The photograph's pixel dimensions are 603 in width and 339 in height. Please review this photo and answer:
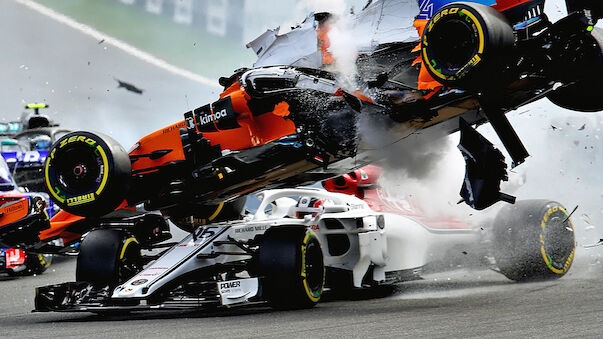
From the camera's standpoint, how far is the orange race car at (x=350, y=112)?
7344 millimetres

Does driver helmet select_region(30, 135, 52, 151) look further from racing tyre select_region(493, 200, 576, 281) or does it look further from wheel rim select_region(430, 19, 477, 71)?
wheel rim select_region(430, 19, 477, 71)

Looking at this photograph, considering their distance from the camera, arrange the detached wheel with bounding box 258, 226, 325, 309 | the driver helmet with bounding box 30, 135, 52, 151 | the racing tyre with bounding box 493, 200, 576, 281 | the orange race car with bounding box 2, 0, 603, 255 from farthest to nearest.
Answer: the driver helmet with bounding box 30, 135, 52, 151
the racing tyre with bounding box 493, 200, 576, 281
the detached wheel with bounding box 258, 226, 325, 309
the orange race car with bounding box 2, 0, 603, 255

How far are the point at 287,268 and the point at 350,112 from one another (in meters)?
1.85

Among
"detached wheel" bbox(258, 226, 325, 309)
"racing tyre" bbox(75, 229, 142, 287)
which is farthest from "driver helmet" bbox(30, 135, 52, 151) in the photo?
"detached wheel" bbox(258, 226, 325, 309)

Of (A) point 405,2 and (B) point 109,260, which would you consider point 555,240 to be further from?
(B) point 109,260

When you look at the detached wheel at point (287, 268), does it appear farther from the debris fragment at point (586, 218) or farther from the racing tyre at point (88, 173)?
the debris fragment at point (586, 218)

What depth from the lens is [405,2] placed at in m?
8.27

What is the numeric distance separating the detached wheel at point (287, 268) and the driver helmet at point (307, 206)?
143 cm

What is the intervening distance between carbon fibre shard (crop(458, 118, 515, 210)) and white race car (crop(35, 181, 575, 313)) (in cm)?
207

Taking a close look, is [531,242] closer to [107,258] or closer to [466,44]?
[466,44]

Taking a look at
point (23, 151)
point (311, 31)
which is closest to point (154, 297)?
point (311, 31)

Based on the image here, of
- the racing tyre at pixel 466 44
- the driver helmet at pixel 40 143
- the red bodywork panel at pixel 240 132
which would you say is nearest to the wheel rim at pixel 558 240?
the red bodywork panel at pixel 240 132

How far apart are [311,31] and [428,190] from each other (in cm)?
406

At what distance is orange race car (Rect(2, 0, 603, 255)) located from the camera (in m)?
7.34
